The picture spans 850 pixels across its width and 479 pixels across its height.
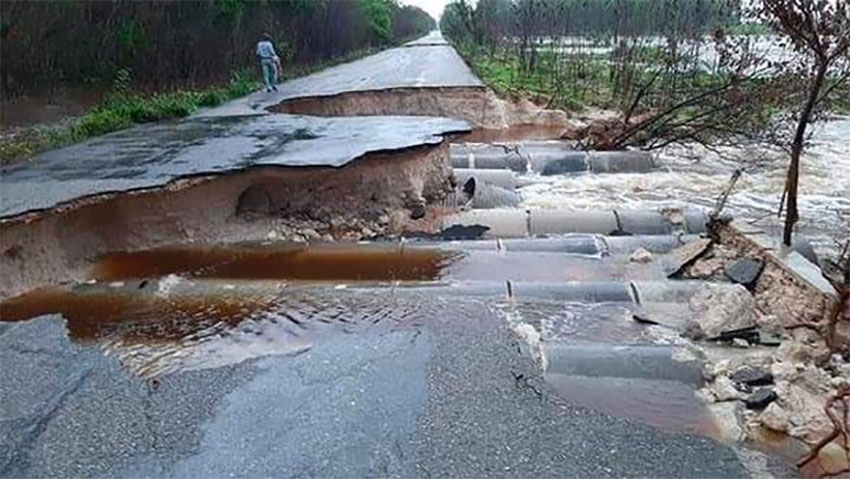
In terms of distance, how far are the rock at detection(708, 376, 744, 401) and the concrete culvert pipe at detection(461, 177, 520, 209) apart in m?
5.43

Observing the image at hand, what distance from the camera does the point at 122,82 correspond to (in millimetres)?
16172

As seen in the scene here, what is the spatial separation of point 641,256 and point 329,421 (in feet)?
14.2

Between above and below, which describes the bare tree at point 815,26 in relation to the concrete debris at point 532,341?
above

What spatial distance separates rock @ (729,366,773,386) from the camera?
189 inches

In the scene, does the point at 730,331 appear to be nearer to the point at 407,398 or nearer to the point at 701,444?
the point at 701,444

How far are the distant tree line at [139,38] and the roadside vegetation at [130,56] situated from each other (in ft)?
0.07

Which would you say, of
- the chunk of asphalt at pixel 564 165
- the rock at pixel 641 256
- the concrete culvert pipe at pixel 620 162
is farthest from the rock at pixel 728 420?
the concrete culvert pipe at pixel 620 162

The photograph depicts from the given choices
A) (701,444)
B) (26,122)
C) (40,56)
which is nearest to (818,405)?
(701,444)

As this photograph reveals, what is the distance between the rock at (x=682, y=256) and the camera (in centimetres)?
732

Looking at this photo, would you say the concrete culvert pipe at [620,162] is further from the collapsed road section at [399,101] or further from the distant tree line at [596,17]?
the collapsed road section at [399,101]

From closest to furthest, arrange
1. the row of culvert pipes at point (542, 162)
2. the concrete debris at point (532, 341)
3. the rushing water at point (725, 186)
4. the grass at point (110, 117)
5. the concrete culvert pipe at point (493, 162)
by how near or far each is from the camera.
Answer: the concrete debris at point (532, 341), the rushing water at point (725, 186), the grass at point (110, 117), the row of culvert pipes at point (542, 162), the concrete culvert pipe at point (493, 162)

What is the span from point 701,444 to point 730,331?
5.39ft

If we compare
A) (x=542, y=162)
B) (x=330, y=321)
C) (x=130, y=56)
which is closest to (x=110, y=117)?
(x=130, y=56)

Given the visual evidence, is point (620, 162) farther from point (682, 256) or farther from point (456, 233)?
point (682, 256)
